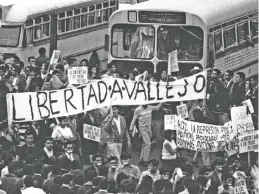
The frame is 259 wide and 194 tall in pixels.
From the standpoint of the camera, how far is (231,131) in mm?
18672

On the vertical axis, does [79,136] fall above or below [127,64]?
below

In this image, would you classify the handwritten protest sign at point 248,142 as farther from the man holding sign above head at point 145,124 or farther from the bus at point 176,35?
the bus at point 176,35

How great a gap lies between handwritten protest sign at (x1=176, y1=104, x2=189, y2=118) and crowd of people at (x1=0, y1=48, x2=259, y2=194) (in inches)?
5.9

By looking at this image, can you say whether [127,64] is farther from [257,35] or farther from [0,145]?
[0,145]

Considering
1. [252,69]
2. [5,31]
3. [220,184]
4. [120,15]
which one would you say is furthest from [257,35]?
[220,184]

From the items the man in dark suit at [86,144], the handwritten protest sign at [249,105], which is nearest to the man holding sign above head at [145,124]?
the man in dark suit at [86,144]

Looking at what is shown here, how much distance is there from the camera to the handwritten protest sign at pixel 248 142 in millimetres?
18344

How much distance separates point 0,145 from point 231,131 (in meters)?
3.60

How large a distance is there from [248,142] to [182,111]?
172cm

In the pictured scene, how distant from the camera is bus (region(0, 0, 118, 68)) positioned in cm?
2616

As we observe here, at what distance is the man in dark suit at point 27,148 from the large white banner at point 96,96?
1.94ft

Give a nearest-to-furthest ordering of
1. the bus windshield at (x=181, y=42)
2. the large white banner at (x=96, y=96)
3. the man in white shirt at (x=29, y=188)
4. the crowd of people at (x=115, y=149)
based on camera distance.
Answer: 1. the man in white shirt at (x=29, y=188)
2. the crowd of people at (x=115, y=149)
3. the large white banner at (x=96, y=96)
4. the bus windshield at (x=181, y=42)

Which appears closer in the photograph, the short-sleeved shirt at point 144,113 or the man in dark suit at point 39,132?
the man in dark suit at point 39,132

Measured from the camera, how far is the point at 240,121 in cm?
1853
